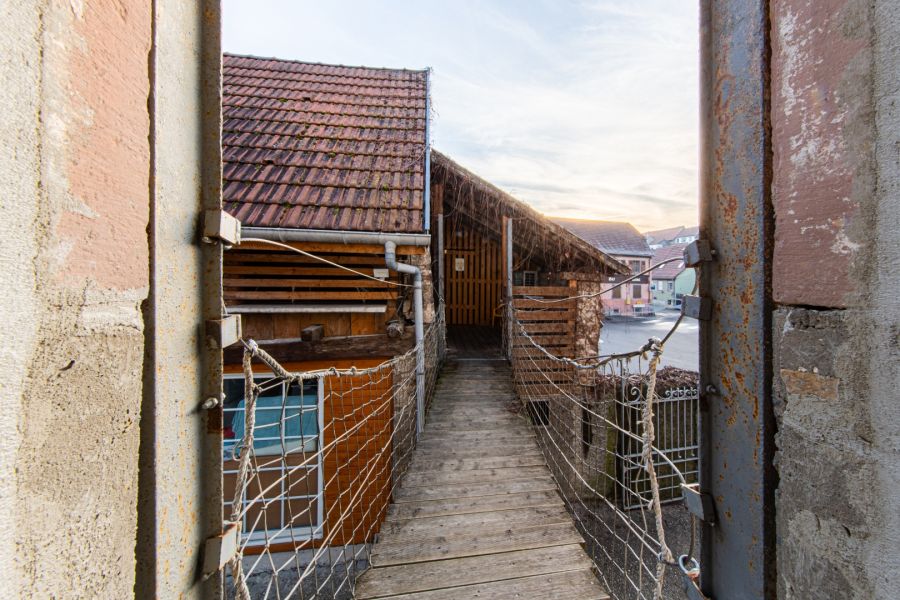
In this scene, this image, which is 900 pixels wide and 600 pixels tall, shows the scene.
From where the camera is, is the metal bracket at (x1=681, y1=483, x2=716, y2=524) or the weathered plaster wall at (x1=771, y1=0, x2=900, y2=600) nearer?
the weathered plaster wall at (x1=771, y1=0, x2=900, y2=600)

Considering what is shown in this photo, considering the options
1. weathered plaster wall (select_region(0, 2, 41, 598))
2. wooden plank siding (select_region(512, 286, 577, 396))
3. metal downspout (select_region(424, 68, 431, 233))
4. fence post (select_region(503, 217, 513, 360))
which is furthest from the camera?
fence post (select_region(503, 217, 513, 360))

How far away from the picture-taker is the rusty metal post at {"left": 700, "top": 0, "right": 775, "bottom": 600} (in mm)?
1040

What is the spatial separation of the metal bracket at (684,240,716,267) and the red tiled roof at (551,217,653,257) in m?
22.3

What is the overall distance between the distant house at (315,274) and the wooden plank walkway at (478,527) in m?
0.77

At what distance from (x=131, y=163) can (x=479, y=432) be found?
369 cm

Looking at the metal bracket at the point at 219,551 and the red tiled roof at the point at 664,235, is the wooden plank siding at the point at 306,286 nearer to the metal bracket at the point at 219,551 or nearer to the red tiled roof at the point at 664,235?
the metal bracket at the point at 219,551

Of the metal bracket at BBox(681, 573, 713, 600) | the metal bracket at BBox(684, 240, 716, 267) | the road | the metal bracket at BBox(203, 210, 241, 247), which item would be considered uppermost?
the metal bracket at BBox(203, 210, 241, 247)

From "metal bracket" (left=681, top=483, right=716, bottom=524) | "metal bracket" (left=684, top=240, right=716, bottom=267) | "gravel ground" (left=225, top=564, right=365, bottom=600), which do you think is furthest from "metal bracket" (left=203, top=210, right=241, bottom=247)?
"gravel ground" (left=225, top=564, right=365, bottom=600)

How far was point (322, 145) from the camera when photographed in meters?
4.77

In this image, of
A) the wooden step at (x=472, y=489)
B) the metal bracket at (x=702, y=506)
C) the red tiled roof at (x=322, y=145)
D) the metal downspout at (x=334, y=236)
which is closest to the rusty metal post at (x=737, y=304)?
the metal bracket at (x=702, y=506)

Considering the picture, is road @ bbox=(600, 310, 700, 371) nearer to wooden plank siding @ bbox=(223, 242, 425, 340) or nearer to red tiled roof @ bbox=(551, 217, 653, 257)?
red tiled roof @ bbox=(551, 217, 653, 257)

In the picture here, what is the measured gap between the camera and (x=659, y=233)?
46.3 m

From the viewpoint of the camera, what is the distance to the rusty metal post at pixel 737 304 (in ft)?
3.41

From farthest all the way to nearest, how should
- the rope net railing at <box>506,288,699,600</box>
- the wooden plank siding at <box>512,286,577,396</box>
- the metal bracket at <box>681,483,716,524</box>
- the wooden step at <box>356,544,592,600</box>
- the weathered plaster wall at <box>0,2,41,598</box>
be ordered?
the wooden plank siding at <box>512,286,577,396</box> → the rope net railing at <box>506,288,699,600</box> → the wooden step at <box>356,544,592,600</box> → the metal bracket at <box>681,483,716,524</box> → the weathered plaster wall at <box>0,2,41,598</box>
